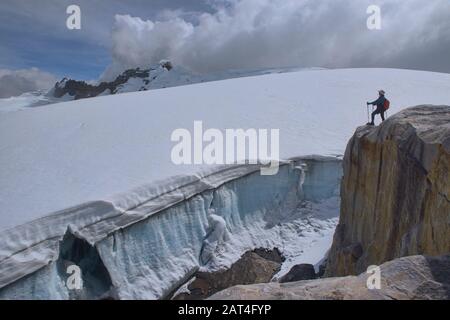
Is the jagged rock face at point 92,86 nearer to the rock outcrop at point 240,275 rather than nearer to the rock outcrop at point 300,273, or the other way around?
the rock outcrop at point 240,275

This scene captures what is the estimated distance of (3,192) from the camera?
8625mm

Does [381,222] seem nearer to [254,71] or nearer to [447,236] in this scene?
[447,236]

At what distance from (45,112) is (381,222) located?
13.9 meters

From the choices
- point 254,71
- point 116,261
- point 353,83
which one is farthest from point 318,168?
point 254,71

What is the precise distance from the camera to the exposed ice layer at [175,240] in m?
7.32

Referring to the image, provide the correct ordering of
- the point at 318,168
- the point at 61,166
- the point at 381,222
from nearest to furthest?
the point at 381,222 → the point at 61,166 → the point at 318,168

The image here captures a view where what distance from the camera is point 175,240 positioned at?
9070 millimetres

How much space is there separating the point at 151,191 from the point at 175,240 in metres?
1.24

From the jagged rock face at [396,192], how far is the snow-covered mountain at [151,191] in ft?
7.34

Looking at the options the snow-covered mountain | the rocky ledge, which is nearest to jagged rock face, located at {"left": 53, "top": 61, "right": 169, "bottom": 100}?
the snow-covered mountain

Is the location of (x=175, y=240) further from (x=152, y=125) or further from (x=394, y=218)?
(x=152, y=125)

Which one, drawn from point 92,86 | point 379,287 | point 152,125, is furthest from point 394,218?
point 92,86

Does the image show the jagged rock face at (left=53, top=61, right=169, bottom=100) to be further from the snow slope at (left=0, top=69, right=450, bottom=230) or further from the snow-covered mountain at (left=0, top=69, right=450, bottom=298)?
the snow-covered mountain at (left=0, top=69, right=450, bottom=298)

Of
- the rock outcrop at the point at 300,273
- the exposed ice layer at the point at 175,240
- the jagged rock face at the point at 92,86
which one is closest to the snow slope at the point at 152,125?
the exposed ice layer at the point at 175,240
